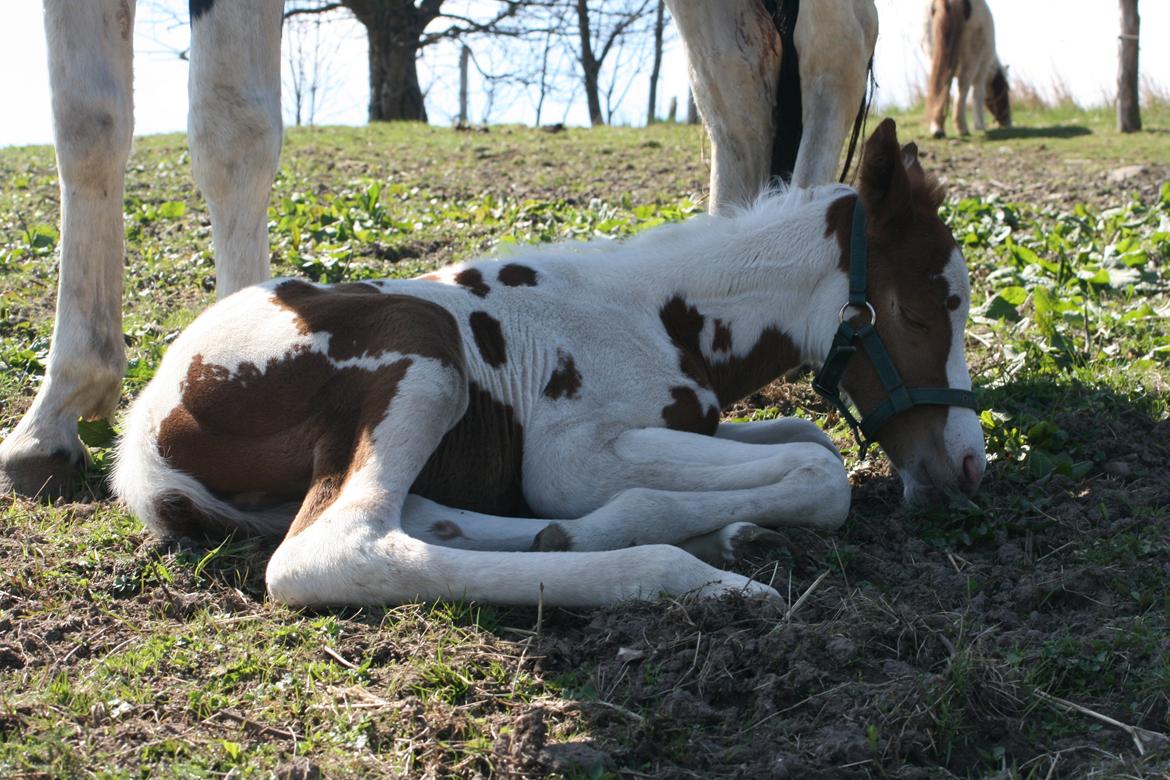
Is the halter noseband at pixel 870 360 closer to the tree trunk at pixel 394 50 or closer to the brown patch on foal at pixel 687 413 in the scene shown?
the brown patch on foal at pixel 687 413

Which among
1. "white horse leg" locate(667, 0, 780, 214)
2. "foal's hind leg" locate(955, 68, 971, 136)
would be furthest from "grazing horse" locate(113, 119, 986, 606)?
"foal's hind leg" locate(955, 68, 971, 136)

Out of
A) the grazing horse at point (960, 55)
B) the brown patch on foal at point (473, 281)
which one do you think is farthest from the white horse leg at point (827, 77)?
the grazing horse at point (960, 55)

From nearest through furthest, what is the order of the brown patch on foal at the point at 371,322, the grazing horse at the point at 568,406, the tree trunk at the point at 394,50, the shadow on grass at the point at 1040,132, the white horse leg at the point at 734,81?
1. the grazing horse at the point at 568,406
2. the brown patch on foal at the point at 371,322
3. the white horse leg at the point at 734,81
4. the shadow on grass at the point at 1040,132
5. the tree trunk at the point at 394,50

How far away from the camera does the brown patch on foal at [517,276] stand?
3990 millimetres

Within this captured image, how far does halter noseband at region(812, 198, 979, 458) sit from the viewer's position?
3.71 m

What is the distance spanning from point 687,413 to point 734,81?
1968 millimetres

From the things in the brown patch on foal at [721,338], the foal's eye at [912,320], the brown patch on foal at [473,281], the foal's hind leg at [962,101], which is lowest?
the brown patch on foal at [721,338]

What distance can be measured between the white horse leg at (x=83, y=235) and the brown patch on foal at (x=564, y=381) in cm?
168

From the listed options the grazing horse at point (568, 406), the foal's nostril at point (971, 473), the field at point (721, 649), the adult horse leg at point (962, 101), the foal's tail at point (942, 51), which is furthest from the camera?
the adult horse leg at point (962, 101)

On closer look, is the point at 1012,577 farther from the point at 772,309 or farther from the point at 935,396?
the point at 772,309

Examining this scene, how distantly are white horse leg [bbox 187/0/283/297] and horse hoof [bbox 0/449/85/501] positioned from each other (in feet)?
2.80

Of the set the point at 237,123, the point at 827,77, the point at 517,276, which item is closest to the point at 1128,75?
the point at 827,77

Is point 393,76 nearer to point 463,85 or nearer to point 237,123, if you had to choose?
point 463,85

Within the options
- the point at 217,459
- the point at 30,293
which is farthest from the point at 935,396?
the point at 30,293
